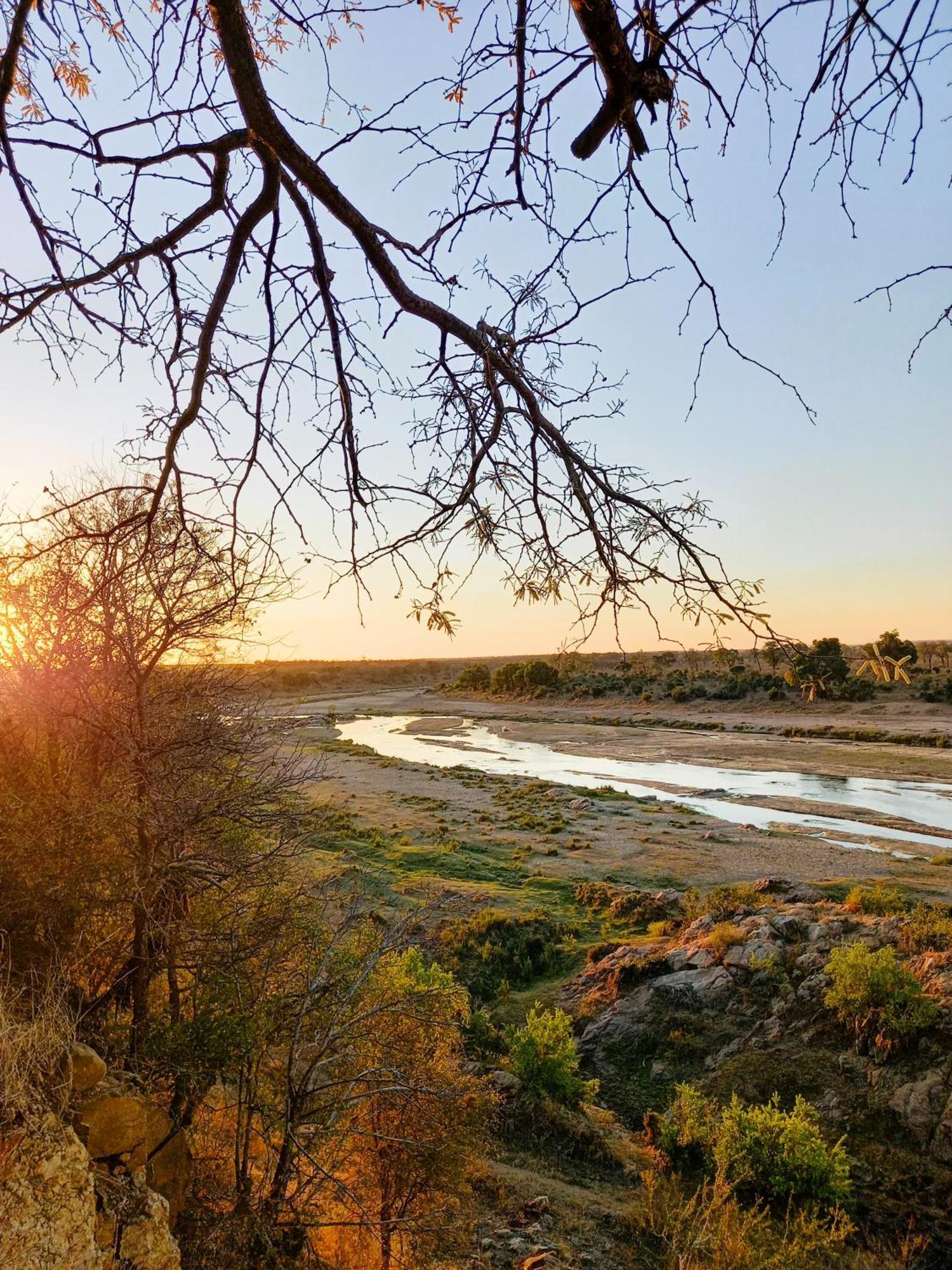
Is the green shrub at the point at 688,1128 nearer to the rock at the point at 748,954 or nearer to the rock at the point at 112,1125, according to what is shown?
the rock at the point at 748,954

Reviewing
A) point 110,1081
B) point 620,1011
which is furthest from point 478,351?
point 620,1011

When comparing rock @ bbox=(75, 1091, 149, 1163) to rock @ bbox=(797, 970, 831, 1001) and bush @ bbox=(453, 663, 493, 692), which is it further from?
bush @ bbox=(453, 663, 493, 692)

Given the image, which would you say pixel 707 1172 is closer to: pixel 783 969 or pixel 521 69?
pixel 783 969

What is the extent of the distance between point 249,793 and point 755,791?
2820 cm

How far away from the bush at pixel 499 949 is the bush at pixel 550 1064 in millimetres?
3332

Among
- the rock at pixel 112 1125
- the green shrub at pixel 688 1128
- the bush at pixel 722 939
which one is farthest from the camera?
the bush at pixel 722 939

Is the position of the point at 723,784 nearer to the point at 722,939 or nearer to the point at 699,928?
the point at 699,928

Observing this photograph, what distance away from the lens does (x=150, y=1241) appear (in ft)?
15.2

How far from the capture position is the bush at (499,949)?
1436 centimetres

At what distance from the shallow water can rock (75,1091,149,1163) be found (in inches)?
900

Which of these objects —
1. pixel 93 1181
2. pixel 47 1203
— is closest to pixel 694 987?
pixel 93 1181

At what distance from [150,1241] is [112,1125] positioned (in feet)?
2.59

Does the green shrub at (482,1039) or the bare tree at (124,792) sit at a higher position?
the bare tree at (124,792)

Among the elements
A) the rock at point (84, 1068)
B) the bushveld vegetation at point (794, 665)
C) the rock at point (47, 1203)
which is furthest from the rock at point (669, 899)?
the bushveld vegetation at point (794, 665)
